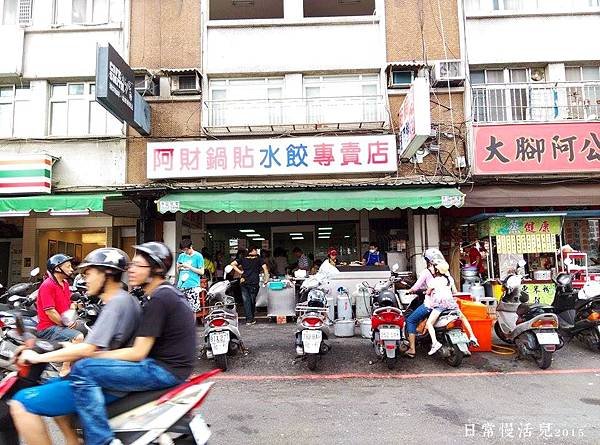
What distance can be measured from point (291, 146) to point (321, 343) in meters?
6.05

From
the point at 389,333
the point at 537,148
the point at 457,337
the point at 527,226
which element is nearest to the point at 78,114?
the point at 389,333

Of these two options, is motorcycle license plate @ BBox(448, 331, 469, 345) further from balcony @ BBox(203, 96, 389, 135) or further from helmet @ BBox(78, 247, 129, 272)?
balcony @ BBox(203, 96, 389, 135)

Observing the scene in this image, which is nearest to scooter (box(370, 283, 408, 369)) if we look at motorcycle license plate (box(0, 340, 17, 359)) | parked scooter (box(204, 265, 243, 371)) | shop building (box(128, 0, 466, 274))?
parked scooter (box(204, 265, 243, 371))

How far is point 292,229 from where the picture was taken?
14.9 meters

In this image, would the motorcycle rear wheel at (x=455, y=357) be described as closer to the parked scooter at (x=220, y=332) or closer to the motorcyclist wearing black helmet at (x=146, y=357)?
the parked scooter at (x=220, y=332)

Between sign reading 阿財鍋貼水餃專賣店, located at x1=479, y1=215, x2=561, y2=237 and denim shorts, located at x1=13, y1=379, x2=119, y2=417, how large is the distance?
33.9 feet

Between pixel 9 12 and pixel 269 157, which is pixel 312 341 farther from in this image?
pixel 9 12

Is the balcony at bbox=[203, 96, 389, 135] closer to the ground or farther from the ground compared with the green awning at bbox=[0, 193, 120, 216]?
farther from the ground

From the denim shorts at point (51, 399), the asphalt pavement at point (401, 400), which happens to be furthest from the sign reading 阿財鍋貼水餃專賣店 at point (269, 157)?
the denim shorts at point (51, 399)

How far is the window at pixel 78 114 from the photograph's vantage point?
1248 cm

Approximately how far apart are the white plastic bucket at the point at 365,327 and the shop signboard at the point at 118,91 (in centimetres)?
682

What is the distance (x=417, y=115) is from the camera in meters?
9.88

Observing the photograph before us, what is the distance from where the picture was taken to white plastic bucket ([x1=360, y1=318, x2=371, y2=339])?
8.62m

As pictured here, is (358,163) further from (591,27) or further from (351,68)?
(591,27)
